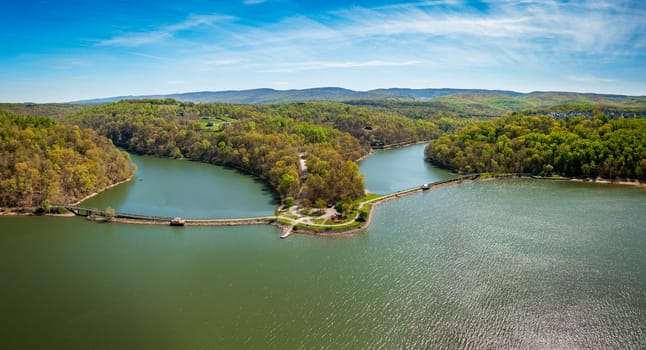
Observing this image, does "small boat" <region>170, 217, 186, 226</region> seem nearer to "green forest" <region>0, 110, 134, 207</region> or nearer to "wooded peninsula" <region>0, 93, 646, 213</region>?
"wooded peninsula" <region>0, 93, 646, 213</region>

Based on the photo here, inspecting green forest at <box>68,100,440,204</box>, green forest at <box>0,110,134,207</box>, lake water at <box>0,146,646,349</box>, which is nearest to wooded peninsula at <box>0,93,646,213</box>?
green forest at <box>0,110,134,207</box>

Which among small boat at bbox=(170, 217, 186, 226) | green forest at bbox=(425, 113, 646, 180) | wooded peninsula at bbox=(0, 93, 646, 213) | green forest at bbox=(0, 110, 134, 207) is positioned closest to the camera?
small boat at bbox=(170, 217, 186, 226)

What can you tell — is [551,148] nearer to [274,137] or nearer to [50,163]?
[274,137]

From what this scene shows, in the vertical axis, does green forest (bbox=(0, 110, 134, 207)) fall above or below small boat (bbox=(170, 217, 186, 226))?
above

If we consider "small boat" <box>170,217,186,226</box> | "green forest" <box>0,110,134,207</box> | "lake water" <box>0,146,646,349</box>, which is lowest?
"lake water" <box>0,146,646,349</box>

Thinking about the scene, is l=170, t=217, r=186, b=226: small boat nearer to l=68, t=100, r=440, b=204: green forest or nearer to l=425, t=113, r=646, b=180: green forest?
l=68, t=100, r=440, b=204: green forest

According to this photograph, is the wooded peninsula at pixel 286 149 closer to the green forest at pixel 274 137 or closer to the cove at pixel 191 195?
the green forest at pixel 274 137

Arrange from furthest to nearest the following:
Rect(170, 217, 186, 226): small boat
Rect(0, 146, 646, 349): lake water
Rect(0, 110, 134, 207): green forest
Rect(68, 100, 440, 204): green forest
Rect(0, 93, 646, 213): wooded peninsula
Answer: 1. Rect(68, 100, 440, 204): green forest
2. Rect(0, 93, 646, 213): wooded peninsula
3. Rect(0, 110, 134, 207): green forest
4. Rect(170, 217, 186, 226): small boat
5. Rect(0, 146, 646, 349): lake water

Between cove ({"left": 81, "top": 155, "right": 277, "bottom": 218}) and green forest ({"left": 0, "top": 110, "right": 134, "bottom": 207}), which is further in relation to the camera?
cove ({"left": 81, "top": 155, "right": 277, "bottom": 218})
